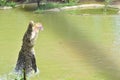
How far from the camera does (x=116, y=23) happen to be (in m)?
14.7

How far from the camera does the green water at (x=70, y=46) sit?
27.3 ft

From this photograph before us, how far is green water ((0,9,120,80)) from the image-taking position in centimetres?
834

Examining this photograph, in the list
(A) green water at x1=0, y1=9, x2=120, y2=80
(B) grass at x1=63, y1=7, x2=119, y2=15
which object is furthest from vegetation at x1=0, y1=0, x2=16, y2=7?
(B) grass at x1=63, y1=7, x2=119, y2=15

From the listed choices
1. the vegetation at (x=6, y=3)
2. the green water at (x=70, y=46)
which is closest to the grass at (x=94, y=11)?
the green water at (x=70, y=46)

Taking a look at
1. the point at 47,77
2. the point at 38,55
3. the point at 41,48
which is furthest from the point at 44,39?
the point at 47,77

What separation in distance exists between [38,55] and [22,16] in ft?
25.5

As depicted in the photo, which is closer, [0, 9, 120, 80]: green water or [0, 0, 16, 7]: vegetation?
[0, 9, 120, 80]: green water

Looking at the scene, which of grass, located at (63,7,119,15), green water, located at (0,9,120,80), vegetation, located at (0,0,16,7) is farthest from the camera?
vegetation, located at (0,0,16,7)

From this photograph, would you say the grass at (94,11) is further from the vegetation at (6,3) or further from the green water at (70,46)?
the vegetation at (6,3)

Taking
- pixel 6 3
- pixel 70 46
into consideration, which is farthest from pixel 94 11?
pixel 70 46

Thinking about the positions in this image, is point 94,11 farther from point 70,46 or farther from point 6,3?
point 70,46

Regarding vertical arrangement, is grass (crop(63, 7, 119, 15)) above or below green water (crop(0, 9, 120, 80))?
below

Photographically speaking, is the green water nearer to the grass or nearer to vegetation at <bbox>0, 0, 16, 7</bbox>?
the grass

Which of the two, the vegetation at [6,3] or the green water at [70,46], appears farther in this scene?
the vegetation at [6,3]
